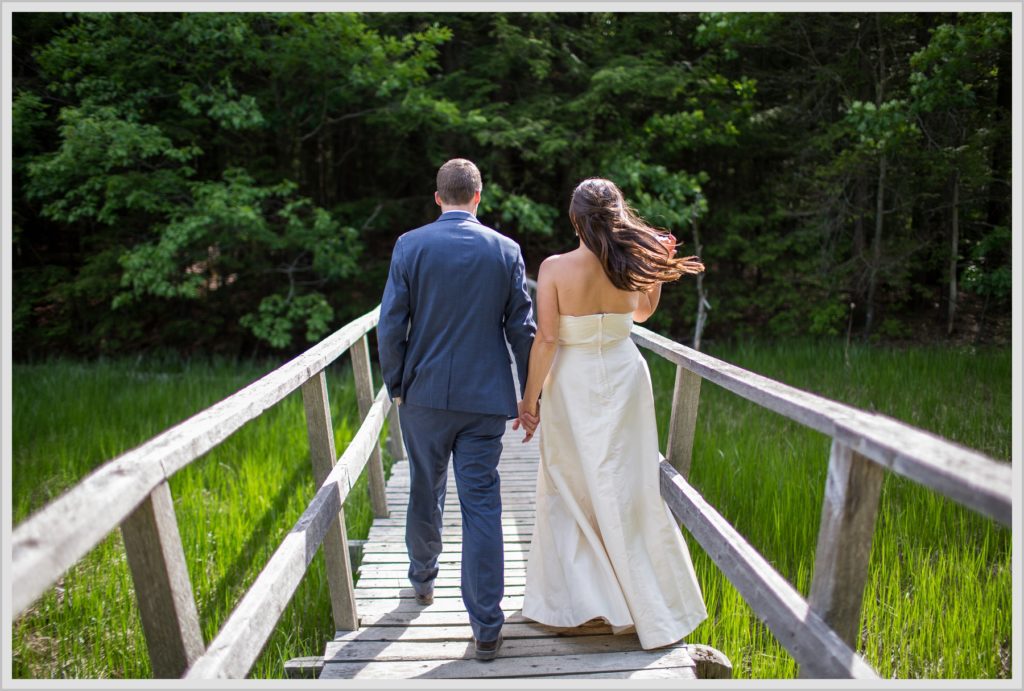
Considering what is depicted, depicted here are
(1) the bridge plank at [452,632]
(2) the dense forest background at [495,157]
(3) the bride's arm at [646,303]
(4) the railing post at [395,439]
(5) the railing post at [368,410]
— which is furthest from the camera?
(2) the dense forest background at [495,157]

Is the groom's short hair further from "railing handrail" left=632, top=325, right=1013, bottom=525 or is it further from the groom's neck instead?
"railing handrail" left=632, top=325, right=1013, bottom=525

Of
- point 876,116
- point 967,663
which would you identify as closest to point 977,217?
point 876,116

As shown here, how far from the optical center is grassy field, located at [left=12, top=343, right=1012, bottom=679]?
3.39m

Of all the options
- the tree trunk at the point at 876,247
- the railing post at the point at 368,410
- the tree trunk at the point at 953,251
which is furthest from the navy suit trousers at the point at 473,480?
the tree trunk at the point at 953,251

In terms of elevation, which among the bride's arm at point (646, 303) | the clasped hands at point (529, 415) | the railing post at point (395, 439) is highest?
the bride's arm at point (646, 303)

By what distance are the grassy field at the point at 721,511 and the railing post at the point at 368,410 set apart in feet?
0.55

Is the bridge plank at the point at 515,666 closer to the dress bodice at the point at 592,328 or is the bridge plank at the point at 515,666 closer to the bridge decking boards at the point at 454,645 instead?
the bridge decking boards at the point at 454,645

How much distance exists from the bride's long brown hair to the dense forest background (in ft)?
22.7

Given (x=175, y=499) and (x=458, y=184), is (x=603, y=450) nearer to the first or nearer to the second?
(x=458, y=184)

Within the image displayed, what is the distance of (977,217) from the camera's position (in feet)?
38.2

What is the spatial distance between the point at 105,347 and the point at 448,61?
663 centimetres

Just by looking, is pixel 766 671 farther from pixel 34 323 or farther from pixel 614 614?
pixel 34 323

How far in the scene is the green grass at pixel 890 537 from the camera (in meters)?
3.30

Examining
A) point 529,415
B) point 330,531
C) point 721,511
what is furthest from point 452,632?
point 721,511
